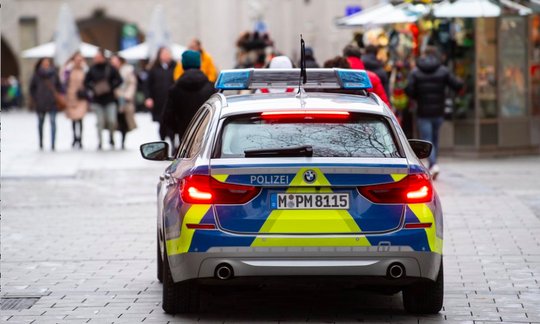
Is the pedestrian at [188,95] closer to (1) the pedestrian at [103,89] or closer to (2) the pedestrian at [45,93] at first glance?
(1) the pedestrian at [103,89]

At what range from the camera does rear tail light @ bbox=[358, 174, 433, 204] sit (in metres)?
8.07

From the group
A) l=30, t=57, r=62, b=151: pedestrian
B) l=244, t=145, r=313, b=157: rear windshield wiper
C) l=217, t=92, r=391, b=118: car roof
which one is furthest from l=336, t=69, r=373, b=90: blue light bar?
l=30, t=57, r=62, b=151: pedestrian

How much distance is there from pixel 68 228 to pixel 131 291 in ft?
14.8

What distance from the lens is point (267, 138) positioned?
8352mm

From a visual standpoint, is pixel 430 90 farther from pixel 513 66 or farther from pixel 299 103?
pixel 299 103

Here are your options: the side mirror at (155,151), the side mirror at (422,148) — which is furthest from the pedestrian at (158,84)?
the side mirror at (422,148)

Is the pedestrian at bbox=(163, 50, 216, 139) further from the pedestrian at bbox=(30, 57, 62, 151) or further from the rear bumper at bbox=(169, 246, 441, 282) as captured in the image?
the pedestrian at bbox=(30, 57, 62, 151)

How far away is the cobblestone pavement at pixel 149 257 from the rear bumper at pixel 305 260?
0.56 meters

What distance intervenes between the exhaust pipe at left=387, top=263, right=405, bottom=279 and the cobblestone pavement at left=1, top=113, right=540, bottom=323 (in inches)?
18.4

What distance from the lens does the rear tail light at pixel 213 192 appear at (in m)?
8.05

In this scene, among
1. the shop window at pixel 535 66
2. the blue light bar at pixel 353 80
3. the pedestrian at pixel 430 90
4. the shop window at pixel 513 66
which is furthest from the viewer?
the shop window at pixel 535 66

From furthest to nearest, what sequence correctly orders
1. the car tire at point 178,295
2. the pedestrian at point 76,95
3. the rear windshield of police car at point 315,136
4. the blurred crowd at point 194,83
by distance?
the pedestrian at point 76,95, the blurred crowd at point 194,83, the car tire at point 178,295, the rear windshield of police car at point 315,136

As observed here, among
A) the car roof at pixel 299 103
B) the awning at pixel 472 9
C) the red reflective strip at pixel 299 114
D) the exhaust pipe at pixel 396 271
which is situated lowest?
the exhaust pipe at pixel 396 271

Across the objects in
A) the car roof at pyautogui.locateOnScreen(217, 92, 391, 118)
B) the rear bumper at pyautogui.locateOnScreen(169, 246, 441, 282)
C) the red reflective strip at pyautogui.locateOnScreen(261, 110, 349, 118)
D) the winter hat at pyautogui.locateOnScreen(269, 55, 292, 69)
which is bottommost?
the rear bumper at pyautogui.locateOnScreen(169, 246, 441, 282)
